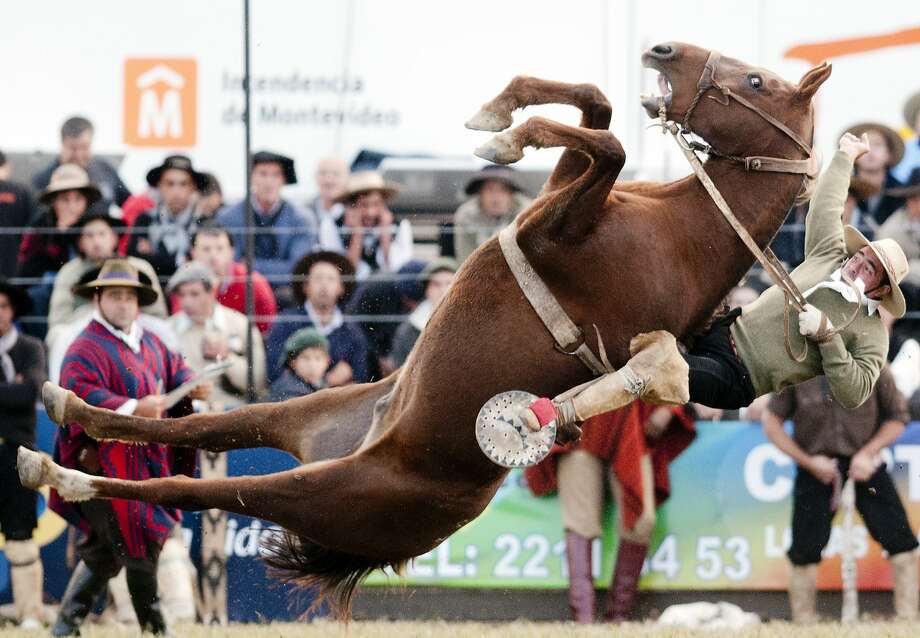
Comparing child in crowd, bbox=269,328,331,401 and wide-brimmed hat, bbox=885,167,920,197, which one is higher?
wide-brimmed hat, bbox=885,167,920,197

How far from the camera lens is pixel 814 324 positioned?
16.7 ft

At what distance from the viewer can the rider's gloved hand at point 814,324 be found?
5094 millimetres

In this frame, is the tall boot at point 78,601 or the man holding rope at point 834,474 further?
the man holding rope at point 834,474

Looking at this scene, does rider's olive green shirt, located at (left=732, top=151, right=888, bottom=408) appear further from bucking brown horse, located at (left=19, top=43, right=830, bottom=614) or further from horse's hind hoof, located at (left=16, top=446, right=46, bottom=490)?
horse's hind hoof, located at (left=16, top=446, right=46, bottom=490)

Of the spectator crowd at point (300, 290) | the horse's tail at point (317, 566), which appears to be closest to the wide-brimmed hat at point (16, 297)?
the spectator crowd at point (300, 290)

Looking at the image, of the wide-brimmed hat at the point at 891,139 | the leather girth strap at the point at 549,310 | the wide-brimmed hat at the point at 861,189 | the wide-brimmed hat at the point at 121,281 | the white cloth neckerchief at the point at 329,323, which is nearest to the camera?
the leather girth strap at the point at 549,310

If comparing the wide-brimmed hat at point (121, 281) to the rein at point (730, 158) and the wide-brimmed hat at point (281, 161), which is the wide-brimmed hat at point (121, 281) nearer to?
the wide-brimmed hat at point (281, 161)

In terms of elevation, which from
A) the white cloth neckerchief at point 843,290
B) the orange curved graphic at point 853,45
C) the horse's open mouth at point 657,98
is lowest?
the white cloth neckerchief at point 843,290

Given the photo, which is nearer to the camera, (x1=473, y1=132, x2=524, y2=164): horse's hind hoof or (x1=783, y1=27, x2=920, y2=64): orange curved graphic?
(x1=473, y1=132, x2=524, y2=164): horse's hind hoof

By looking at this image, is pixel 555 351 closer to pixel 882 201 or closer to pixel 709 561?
pixel 709 561

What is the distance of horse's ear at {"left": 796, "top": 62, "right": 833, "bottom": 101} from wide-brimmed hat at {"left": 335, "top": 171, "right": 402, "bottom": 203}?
156 inches

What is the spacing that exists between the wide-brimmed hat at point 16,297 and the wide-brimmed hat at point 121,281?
0.82 metres

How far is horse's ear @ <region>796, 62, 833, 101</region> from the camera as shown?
4.83 meters

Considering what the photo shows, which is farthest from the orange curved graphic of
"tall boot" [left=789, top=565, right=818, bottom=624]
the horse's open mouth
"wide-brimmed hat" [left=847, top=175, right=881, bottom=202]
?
the horse's open mouth
